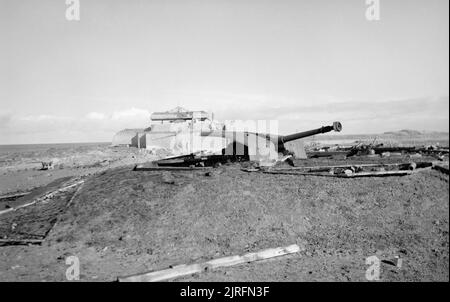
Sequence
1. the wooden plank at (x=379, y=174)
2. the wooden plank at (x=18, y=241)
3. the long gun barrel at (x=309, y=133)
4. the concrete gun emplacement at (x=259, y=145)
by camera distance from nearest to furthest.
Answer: the wooden plank at (x=18, y=241) → the wooden plank at (x=379, y=174) → the long gun barrel at (x=309, y=133) → the concrete gun emplacement at (x=259, y=145)

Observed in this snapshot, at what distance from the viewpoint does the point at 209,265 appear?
7.21 meters

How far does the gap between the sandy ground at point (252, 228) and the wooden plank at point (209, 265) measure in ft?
0.51

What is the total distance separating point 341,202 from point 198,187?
191 inches

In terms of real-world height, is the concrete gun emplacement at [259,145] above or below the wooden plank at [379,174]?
above

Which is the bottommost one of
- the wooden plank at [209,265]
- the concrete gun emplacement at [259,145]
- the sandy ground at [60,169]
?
the wooden plank at [209,265]

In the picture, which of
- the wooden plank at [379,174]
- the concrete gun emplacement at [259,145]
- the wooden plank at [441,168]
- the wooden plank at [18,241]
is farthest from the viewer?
the concrete gun emplacement at [259,145]

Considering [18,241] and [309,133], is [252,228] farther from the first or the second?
[309,133]

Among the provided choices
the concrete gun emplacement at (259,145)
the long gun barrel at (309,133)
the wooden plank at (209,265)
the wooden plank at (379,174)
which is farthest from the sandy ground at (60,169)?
the wooden plank at (379,174)

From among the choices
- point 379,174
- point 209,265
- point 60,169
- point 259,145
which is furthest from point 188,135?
point 209,265

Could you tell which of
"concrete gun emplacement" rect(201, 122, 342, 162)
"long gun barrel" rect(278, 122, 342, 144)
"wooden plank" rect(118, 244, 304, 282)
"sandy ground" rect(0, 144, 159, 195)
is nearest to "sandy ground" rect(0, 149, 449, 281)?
"wooden plank" rect(118, 244, 304, 282)

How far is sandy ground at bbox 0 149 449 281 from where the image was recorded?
24.2 feet

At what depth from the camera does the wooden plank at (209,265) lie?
6.66m

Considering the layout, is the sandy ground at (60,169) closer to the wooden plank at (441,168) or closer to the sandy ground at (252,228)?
the sandy ground at (252,228)
